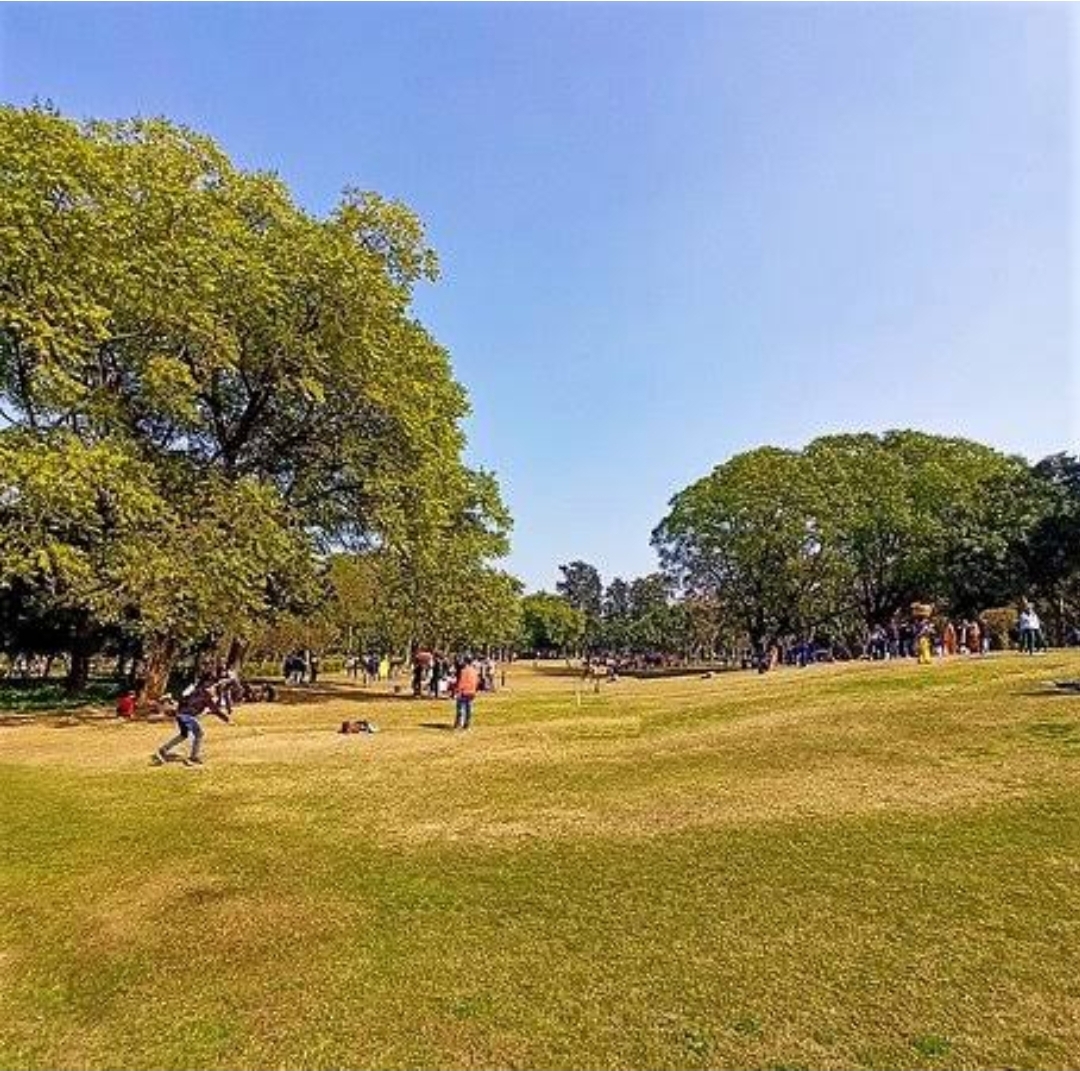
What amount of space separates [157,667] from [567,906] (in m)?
26.7

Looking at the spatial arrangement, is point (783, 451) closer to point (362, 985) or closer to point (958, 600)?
point (958, 600)

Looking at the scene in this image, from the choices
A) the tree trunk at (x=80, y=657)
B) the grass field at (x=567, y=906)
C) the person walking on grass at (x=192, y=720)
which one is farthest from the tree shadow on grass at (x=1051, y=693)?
the tree trunk at (x=80, y=657)

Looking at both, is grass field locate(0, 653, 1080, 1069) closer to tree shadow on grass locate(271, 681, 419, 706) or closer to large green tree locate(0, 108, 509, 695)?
large green tree locate(0, 108, 509, 695)

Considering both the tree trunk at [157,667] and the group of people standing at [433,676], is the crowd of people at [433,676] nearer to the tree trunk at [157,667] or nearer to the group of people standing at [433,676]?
the group of people standing at [433,676]

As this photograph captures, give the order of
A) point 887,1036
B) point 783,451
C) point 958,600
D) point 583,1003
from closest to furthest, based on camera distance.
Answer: point 887,1036
point 583,1003
point 958,600
point 783,451

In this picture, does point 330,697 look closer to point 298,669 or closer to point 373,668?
point 298,669

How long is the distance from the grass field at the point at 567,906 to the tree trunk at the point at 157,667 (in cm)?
1311

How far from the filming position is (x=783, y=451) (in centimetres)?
7475

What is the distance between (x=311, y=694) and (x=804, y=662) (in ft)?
95.1

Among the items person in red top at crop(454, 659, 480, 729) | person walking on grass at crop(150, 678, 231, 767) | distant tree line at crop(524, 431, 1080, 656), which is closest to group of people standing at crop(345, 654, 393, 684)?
distant tree line at crop(524, 431, 1080, 656)

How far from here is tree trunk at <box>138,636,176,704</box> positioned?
108 feet

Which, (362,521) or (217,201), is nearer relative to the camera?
(217,201)

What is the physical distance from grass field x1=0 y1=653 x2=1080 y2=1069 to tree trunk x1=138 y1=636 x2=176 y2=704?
13.1 meters

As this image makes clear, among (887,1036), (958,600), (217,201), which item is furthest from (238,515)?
(958,600)
